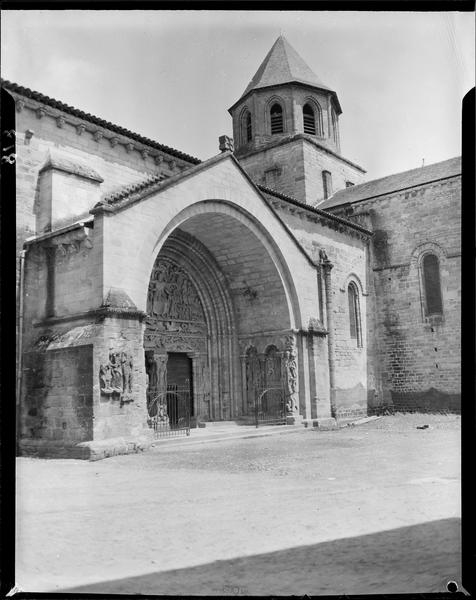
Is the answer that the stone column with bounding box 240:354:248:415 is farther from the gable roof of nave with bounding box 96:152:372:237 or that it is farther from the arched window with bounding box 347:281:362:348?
the arched window with bounding box 347:281:362:348

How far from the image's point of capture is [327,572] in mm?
4078

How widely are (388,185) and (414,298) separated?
16.7 ft

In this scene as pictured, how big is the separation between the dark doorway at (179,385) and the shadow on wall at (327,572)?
444 inches

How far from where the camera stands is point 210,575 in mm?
4078

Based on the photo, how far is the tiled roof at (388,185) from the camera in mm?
21586

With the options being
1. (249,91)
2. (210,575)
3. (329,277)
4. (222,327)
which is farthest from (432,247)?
(210,575)

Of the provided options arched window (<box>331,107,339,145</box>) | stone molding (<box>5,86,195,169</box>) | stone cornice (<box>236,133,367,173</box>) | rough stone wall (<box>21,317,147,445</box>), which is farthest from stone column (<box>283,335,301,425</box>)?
arched window (<box>331,107,339,145</box>)

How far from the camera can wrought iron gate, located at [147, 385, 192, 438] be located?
14.2 m

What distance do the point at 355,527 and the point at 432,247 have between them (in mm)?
18223

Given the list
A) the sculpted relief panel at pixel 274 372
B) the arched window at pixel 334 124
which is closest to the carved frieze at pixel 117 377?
the sculpted relief panel at pixel 274 372

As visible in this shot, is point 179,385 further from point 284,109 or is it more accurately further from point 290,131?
point 284,109

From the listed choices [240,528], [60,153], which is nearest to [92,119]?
[60,153]

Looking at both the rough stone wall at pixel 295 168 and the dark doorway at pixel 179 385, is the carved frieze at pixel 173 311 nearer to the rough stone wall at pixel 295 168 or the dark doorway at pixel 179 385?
the dark doorway at pixel 179 385

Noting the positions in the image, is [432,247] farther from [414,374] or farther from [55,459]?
[55,459]
